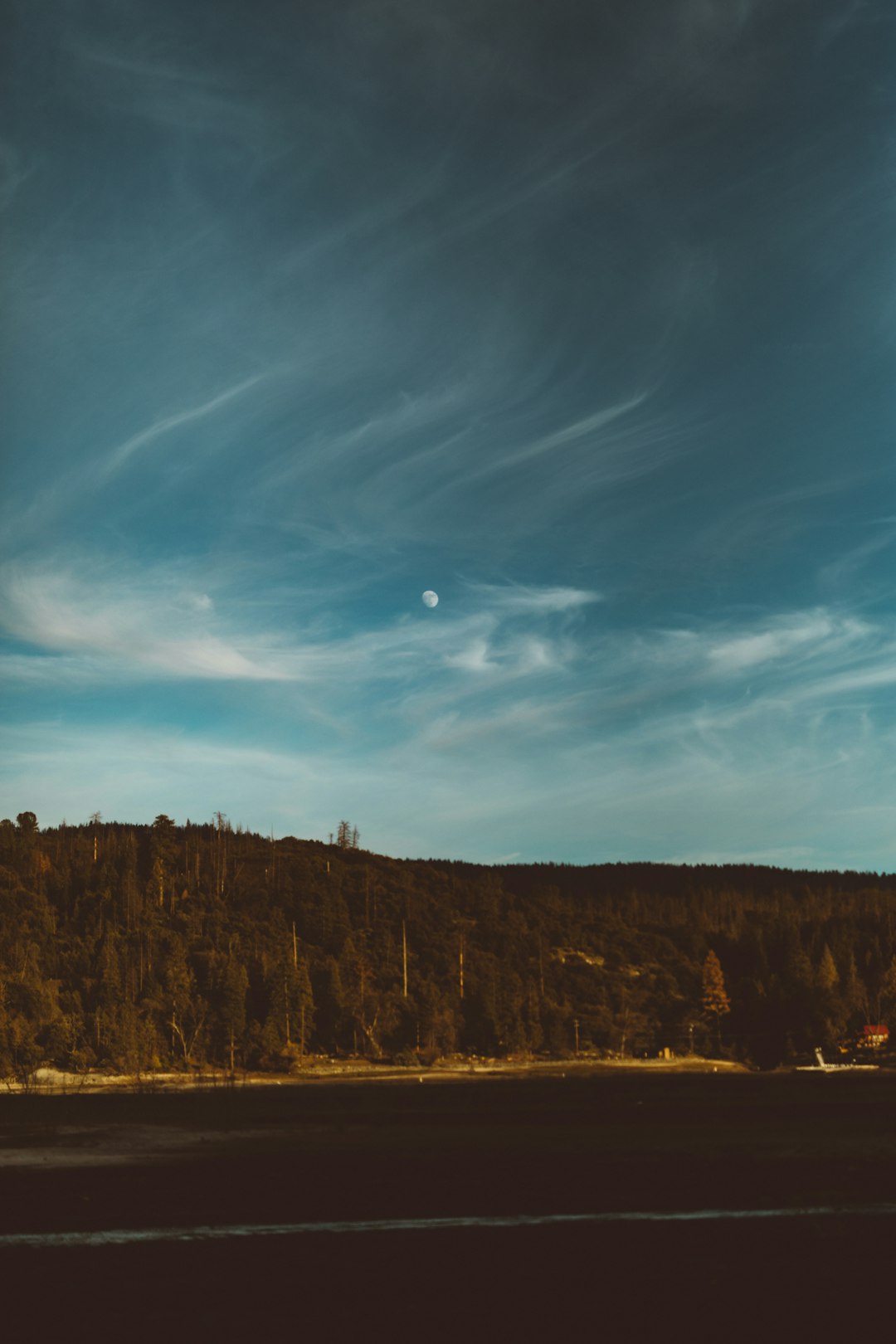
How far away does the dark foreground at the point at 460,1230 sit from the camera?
2070 cm

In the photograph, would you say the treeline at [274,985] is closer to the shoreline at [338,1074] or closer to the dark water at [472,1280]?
the shoreline at [338,1074]

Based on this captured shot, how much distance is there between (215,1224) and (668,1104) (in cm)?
5457

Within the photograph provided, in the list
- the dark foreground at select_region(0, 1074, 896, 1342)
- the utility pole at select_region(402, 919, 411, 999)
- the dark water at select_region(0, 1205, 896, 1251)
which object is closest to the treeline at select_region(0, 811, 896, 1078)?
the utility pole at select_region(402, 919, 411, 999)

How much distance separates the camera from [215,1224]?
1199 inches

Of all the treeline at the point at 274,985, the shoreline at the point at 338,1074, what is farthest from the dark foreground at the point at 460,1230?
the treeline at the point at 274,985

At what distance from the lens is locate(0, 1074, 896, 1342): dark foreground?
20703 millimetres

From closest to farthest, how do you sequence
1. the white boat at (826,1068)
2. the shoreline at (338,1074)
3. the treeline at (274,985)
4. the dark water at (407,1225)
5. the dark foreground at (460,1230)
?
the dark foreground at (460,1230)
the dark water at (407,1225)
the shoreline at (338,1074)
the treeline at (274,985)
the white boat at (826,1068)

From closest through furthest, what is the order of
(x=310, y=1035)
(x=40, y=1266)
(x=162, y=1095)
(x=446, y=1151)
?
(x=40, y=1266) < (x=446, y=1151) < (x=162, y=1095) < (x=310, y=1035)

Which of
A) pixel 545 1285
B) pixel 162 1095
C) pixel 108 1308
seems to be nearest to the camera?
pixel 108 1308

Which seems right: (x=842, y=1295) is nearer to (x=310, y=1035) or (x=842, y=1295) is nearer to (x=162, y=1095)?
(x=162, y=1095)

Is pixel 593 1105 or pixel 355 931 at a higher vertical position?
pixel 355 931

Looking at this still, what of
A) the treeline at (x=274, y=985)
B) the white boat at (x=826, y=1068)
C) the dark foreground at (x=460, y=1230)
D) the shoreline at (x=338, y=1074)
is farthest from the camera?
the white boat at (x=826, y=1068)

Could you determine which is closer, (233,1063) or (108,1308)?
(108,1308)

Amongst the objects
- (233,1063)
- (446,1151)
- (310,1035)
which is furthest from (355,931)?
(446,1151)
